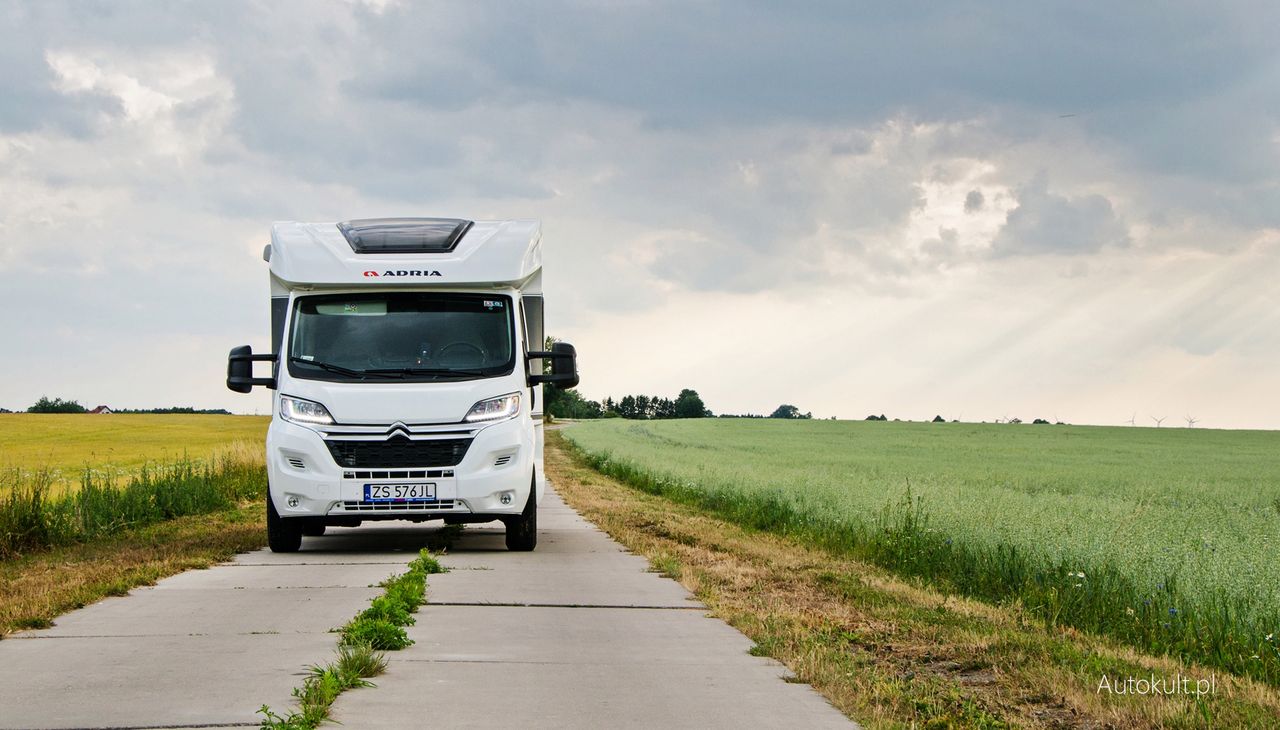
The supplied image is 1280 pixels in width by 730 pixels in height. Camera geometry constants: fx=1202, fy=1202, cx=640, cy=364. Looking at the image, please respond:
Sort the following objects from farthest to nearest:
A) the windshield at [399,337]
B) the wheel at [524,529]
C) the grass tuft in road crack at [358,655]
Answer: the wheel at [524,529], the windshield at [399,337], the grass tuft in road crack at [358,655]

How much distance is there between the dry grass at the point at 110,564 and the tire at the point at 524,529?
9.45 ft

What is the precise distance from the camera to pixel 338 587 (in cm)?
955

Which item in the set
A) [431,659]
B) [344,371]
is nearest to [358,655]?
[431,659]

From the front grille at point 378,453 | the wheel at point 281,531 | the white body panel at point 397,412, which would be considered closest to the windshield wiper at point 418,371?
the white body panel at point 397,412

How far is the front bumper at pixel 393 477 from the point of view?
11977 millimetres

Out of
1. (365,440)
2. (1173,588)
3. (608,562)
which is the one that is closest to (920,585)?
(1173,588)

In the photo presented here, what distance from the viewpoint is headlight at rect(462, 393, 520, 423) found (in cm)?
1220

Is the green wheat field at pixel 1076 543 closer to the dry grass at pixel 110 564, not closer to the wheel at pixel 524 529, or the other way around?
the wheel at pixel 524 529

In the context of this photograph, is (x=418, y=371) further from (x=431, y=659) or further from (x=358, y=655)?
(x=358, y=655)

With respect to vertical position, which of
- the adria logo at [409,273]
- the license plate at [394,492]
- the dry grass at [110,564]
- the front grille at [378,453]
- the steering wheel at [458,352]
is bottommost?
the dry grass at [110,564]

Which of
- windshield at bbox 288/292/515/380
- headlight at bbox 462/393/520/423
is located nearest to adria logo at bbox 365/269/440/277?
windshield at bbox 288/292/515/380

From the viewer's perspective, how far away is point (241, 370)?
12641mm

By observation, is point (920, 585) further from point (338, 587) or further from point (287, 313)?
point (287, 313)

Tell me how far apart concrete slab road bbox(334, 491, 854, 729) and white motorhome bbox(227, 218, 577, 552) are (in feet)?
6.88
